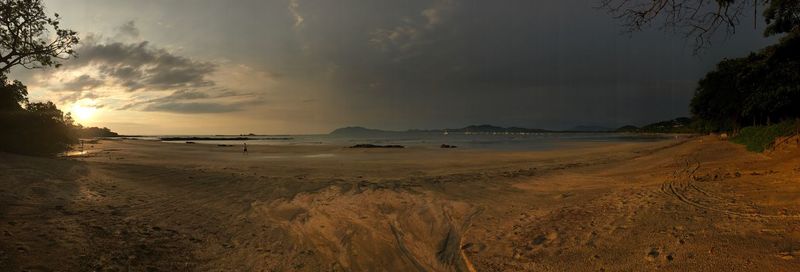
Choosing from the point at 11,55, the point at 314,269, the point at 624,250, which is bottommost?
the point at 314,269

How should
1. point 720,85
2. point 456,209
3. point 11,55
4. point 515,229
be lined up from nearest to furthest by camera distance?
point 515,229 → point 456,209 → point 11,55 → point 720,85

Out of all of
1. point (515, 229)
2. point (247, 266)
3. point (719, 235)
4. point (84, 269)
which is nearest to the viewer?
point (84, 269)

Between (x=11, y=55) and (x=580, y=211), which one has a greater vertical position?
(x=11, y=55)

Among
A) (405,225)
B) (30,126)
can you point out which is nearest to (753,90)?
(405,225)

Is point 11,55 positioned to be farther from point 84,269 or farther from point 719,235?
point 719,235

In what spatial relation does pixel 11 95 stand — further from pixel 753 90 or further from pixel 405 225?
pixel 753 90

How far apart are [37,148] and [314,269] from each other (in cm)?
2717

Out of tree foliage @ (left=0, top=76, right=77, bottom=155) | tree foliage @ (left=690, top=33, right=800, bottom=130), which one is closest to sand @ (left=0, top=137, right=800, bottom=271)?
tree foliage @ (left=0, top=76, right=77, bottom=155)

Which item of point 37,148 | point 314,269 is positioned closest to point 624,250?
point 314,269

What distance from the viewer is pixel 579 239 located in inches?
253

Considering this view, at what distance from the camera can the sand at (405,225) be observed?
554 centimetres

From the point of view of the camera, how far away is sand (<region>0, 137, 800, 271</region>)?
5.54 meters

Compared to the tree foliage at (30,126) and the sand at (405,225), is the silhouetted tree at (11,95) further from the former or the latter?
the sand at (405,225)

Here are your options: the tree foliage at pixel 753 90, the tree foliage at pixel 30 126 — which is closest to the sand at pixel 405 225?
the tree foliage at pixel 30 126
